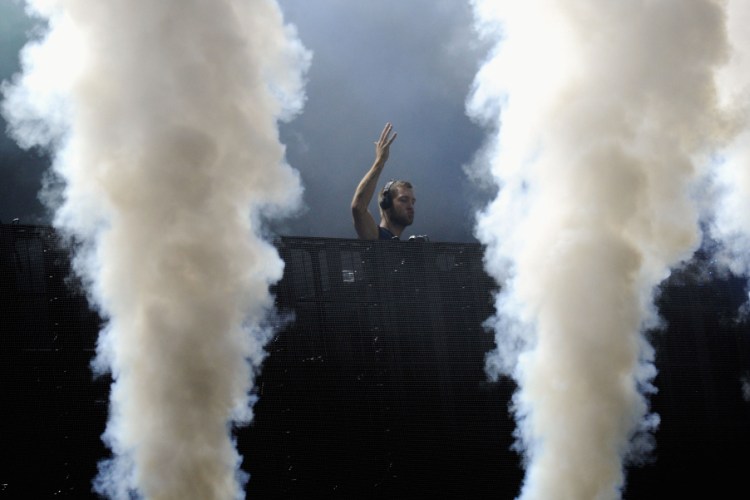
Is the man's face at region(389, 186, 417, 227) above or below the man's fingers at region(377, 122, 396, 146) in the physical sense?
below

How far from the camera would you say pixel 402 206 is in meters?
8.76

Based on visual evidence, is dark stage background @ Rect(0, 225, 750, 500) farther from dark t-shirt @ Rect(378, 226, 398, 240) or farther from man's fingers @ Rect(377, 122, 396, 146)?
man's fingers @ Rect(377, 122, 396, 146)

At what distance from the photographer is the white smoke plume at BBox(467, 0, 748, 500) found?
7645 millimetres

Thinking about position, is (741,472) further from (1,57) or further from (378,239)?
(1,57)

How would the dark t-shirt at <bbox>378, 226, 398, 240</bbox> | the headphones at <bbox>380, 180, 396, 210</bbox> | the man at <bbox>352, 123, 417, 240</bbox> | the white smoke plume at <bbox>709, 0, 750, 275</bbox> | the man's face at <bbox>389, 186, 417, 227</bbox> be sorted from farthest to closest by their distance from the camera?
→ the white smoke plume at <bbox>709, 0, 750, 275</bbox> < the headphones at <bbox>380, 180, 396, 210</bbox> < the man's face at <bbox>389, 186, 417, 227</bbox> < the dark t-shirt at <bbox>378, 226, 398, 240</bbox> < the man at <bbox>352, 123, 417, 240</bbox>

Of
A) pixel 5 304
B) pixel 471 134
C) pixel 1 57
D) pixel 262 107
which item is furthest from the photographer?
pixel 471 134

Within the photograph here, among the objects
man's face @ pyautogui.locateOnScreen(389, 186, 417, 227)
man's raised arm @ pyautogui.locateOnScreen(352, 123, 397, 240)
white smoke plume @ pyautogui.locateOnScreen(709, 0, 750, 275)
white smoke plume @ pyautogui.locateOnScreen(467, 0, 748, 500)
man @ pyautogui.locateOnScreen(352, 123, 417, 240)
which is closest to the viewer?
white smoke plume @ pyautogui.locateOnScreen(467, 0, 748, 500)

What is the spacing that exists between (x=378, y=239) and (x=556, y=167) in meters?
1.58

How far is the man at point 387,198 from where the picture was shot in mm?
8367

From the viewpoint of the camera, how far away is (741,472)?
8.50m

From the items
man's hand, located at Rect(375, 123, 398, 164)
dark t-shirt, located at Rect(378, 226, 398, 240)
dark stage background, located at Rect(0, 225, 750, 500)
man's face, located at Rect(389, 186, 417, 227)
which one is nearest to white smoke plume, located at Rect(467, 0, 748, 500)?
dark stage background, located at Rect(0, 225, 750, 500)

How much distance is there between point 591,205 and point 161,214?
132 inches

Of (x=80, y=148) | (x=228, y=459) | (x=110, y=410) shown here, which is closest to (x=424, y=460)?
(x=228, y=459)

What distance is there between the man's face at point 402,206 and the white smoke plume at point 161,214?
1.86m
